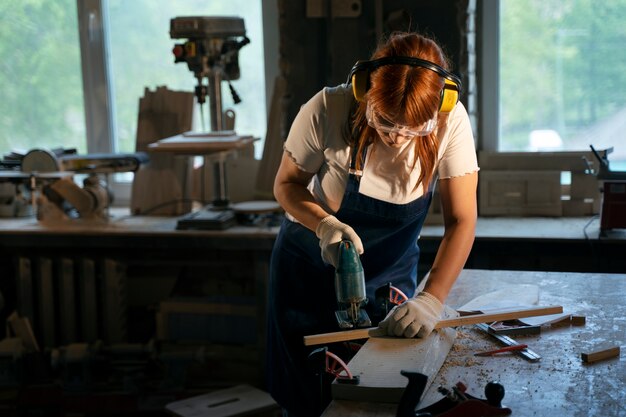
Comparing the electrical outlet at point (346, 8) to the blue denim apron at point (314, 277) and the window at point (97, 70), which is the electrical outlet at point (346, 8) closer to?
the window at point (97, 70)

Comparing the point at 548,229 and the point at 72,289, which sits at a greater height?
the point at 548,229

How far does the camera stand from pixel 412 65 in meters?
1.79

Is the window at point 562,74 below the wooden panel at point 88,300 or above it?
above

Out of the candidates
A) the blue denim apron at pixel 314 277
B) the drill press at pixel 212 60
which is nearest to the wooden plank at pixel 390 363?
the blue denim apron at pixel 314 277

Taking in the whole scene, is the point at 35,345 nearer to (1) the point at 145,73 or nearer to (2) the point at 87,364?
(2) the point at 87,364

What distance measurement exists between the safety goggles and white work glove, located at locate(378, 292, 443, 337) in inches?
Answer: 15.1

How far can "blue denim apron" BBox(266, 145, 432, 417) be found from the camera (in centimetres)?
222

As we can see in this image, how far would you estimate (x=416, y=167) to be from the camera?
2123 millimetres

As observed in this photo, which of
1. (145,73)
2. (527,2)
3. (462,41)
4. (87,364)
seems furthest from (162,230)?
(527,2)

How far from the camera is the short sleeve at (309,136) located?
212 cm

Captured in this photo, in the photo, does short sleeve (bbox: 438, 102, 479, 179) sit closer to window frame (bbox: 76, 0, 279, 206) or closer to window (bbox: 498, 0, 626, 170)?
window (bbox: 498, 0, 626, 170)

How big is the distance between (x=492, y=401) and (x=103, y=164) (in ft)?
8.48

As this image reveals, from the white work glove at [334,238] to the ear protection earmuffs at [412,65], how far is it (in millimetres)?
319

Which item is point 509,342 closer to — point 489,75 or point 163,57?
point 489,75
